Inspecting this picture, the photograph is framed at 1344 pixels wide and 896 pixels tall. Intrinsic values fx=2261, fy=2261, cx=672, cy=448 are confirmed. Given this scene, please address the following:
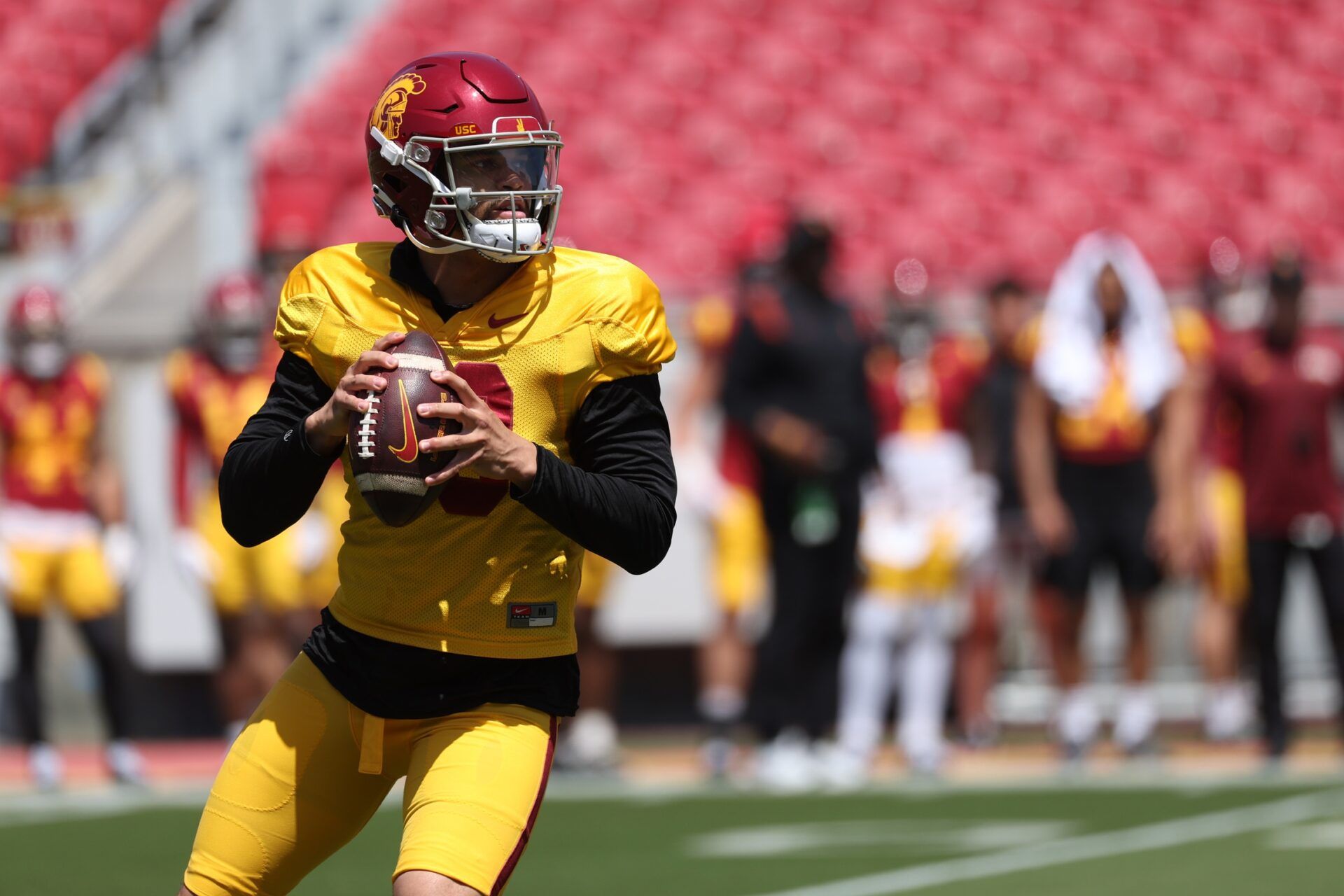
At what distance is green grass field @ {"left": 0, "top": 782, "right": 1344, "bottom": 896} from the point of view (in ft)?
18.1

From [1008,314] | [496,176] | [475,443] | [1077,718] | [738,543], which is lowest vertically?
[1077,718]

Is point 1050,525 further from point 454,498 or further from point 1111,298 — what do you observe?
point 454,498

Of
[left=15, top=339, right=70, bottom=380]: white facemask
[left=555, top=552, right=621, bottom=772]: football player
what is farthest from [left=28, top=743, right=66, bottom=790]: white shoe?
[left=555, top=552, right=621, bottom=772]: football player

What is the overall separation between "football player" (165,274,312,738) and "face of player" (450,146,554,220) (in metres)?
5.27

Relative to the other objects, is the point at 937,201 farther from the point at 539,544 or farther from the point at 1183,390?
the point at 539,544

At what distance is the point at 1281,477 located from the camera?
800 centimetres

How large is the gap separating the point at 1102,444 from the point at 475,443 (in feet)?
18.9

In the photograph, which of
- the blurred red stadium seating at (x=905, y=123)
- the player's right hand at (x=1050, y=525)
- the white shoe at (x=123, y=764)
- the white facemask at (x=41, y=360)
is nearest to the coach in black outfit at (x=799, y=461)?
the player's right hand at (x=1050, y=525)

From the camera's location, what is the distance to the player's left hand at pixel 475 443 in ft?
9.33

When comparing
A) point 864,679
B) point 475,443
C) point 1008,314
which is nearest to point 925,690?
point 864,679

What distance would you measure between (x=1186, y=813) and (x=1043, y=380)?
6.82ft

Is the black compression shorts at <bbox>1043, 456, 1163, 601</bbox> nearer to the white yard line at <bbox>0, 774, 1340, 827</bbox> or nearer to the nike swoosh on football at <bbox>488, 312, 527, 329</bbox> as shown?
the white yard line at <bbox>0, 774, 1340, 827</bbox>

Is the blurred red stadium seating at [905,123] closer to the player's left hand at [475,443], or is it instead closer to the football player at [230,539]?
the football player at [230,539]

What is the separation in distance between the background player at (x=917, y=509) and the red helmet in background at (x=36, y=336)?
3.05 m
